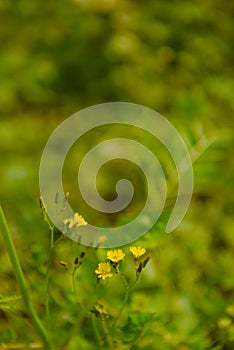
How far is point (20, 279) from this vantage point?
70 centimetres

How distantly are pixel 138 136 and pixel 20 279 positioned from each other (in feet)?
3.07

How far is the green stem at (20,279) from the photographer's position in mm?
667

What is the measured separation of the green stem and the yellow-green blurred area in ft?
0.09

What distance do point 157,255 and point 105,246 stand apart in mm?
312

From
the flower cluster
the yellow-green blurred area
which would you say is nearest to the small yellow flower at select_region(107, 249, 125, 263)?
the flower cluster

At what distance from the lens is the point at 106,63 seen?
1967 mm

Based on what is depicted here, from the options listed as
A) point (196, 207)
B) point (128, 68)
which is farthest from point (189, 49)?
point (196, 207)

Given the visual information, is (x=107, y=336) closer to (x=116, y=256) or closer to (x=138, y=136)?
(x=116, y=256)

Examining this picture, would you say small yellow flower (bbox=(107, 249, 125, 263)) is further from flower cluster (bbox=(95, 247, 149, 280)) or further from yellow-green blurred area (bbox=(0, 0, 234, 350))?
yellow-green blurred area (bbox=(0, 0, 234, 350))

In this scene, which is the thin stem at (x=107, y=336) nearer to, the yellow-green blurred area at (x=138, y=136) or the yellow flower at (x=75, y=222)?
the yellow-green blurred area at (x=138, y=136)

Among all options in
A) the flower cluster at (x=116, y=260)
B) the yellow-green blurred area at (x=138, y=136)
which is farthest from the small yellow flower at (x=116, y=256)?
the yellow-green blurred area at (x=138, y=136)

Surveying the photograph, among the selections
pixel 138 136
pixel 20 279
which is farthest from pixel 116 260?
pixel 138 136

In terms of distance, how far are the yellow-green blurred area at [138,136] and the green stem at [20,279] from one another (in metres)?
0.03

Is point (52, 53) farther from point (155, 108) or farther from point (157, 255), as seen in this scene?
point (157, 255)
